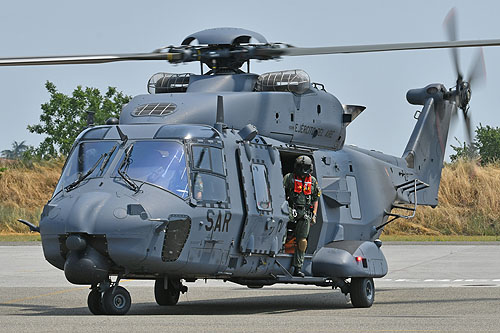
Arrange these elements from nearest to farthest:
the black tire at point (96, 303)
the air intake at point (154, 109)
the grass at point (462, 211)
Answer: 1. the black tire at point (96, 303)
2. the air intake at point (154, 109)
3. the grass at point (462, 211)

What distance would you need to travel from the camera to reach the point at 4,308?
1498 centimetres

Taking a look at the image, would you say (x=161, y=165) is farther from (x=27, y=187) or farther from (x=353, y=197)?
(x=27, y=187)

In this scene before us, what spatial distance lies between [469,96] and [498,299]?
19.5ft

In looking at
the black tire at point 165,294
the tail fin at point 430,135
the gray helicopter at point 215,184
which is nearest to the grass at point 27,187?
the tail fin at point 430,135

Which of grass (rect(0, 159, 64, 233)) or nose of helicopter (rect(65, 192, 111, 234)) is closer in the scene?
nose of helicopter (rect(65, 192, 111, 234))

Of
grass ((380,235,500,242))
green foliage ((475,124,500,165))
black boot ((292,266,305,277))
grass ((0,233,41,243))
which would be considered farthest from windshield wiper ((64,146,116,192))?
green foliage ((475,124,500,165))

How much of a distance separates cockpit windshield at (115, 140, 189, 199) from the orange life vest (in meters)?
2.65

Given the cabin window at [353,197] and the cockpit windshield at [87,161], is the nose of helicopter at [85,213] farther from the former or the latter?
the cabin window at [353,197]

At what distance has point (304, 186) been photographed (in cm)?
1525

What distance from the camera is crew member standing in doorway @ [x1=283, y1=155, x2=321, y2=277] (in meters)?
15.1

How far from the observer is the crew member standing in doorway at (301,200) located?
15.1 m

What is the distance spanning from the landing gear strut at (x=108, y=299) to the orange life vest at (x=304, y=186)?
3.71 meters

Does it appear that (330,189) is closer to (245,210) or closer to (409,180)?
(245,210)

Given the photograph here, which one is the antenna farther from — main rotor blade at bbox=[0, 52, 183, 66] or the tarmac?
the tarmac
